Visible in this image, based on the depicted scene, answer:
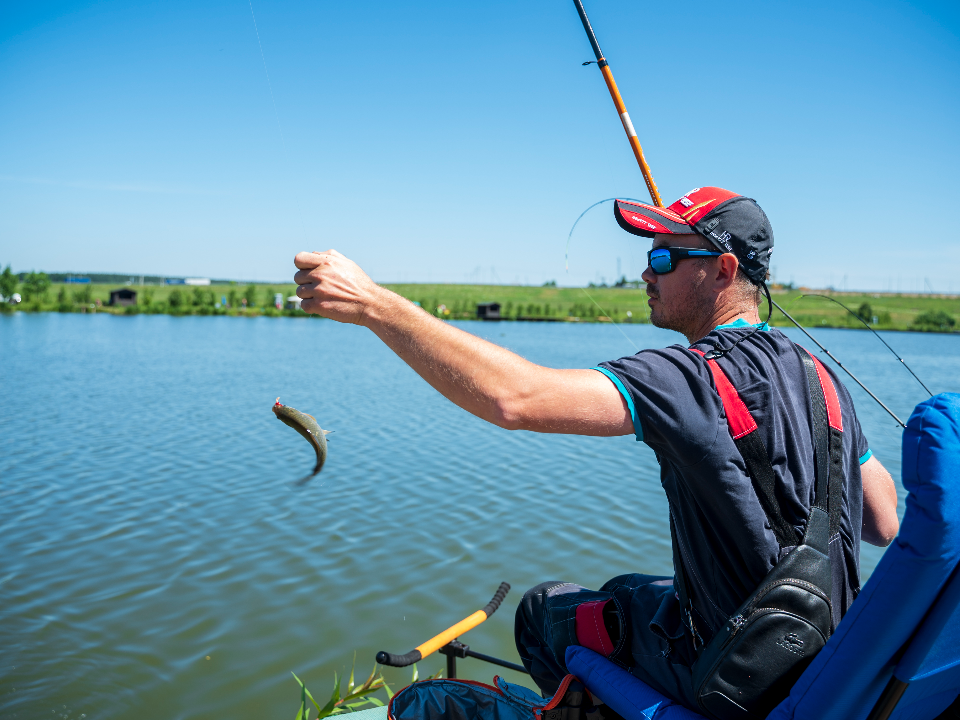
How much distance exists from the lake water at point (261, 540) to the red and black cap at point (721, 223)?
458 centimetres

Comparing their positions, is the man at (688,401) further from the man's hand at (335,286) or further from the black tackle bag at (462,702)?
the black tackle bag at (462,702)

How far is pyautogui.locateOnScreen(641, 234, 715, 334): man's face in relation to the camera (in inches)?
91.6

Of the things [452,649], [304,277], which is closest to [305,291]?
[304,277]

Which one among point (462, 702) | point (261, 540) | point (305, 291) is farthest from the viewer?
point (261, 540)

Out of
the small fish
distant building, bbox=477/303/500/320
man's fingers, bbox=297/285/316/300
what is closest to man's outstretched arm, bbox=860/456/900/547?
man's fingers, bbox=297/285/316/300

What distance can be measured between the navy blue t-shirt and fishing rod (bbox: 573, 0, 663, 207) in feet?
4.84

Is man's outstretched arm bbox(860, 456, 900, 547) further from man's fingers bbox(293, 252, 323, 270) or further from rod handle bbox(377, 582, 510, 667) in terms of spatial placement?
man's fingers bbox(293, 252, 323, 270)

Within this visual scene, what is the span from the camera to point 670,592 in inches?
92.8

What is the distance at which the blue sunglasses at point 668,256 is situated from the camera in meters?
2.29

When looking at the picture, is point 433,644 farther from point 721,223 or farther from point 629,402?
point 721,223

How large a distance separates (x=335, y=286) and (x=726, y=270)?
1374 mm

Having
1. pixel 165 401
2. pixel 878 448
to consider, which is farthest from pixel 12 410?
pixel 878 448

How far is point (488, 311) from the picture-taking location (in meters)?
75.4

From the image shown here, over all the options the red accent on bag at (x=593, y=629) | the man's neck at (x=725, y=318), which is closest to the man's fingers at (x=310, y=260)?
the man's neck at (x=725, y=318)
